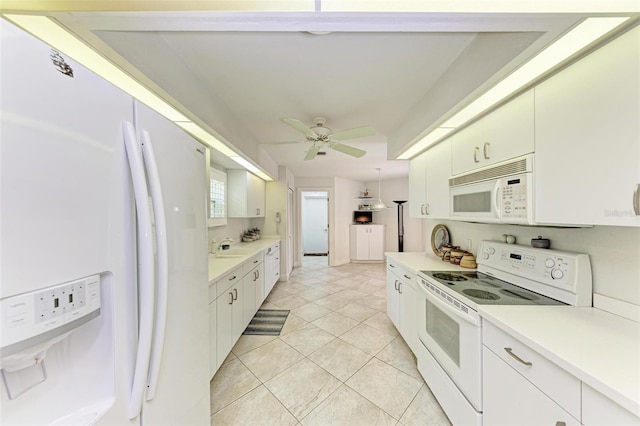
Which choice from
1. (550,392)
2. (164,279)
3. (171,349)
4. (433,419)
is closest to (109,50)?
(164,279)

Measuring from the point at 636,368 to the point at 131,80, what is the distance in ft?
7.93

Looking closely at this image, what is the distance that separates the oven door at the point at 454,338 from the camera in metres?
1.24

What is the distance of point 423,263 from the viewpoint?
2.28m

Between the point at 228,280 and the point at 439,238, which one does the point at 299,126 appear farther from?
the point at 439,238

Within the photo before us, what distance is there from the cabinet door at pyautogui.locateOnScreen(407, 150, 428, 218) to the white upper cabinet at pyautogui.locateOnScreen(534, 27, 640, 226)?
4.19 ft

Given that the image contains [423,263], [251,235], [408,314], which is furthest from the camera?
[251,235]

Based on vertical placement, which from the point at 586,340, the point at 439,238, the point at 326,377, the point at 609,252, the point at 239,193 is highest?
the point at 239,193

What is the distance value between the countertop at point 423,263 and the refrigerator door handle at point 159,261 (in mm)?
1834

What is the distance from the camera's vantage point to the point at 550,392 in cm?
86

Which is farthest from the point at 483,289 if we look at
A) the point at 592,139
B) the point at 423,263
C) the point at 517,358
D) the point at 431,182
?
the point at 431,182

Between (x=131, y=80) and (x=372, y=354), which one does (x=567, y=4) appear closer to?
(x=131, y=80)

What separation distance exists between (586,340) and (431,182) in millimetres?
1650

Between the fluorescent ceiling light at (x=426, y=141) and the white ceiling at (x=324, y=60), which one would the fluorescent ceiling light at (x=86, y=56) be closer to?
the white ceiling at (x=324, y=60)

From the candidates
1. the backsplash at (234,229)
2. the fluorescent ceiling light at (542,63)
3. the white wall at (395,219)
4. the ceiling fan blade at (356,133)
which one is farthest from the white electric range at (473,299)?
the white wall at (395,219)
